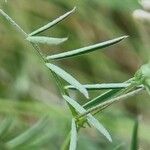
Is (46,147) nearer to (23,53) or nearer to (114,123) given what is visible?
(114,123)

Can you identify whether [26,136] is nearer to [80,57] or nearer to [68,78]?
[68,78]

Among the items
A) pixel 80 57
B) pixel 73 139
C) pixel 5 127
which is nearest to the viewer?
pixel 73 139

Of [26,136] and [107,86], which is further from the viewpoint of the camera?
[26,136]

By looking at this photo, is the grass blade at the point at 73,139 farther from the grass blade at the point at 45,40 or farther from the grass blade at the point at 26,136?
the grass blade at the point at 26,136

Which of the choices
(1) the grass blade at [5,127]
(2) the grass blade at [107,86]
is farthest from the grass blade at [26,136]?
(2) the grass blade at [107,86]

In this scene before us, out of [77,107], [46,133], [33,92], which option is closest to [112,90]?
[77,107]

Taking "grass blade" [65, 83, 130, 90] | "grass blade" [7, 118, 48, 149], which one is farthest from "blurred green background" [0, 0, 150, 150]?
"grass blade" [65, 83, 130, 90]

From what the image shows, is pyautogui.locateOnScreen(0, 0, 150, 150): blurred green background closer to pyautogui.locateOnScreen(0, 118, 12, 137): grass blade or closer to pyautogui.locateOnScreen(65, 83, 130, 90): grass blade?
pyautogui.locateOnScreen(0, 118, 12, 137): grass blade

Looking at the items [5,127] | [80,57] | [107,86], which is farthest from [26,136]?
[80,57]
